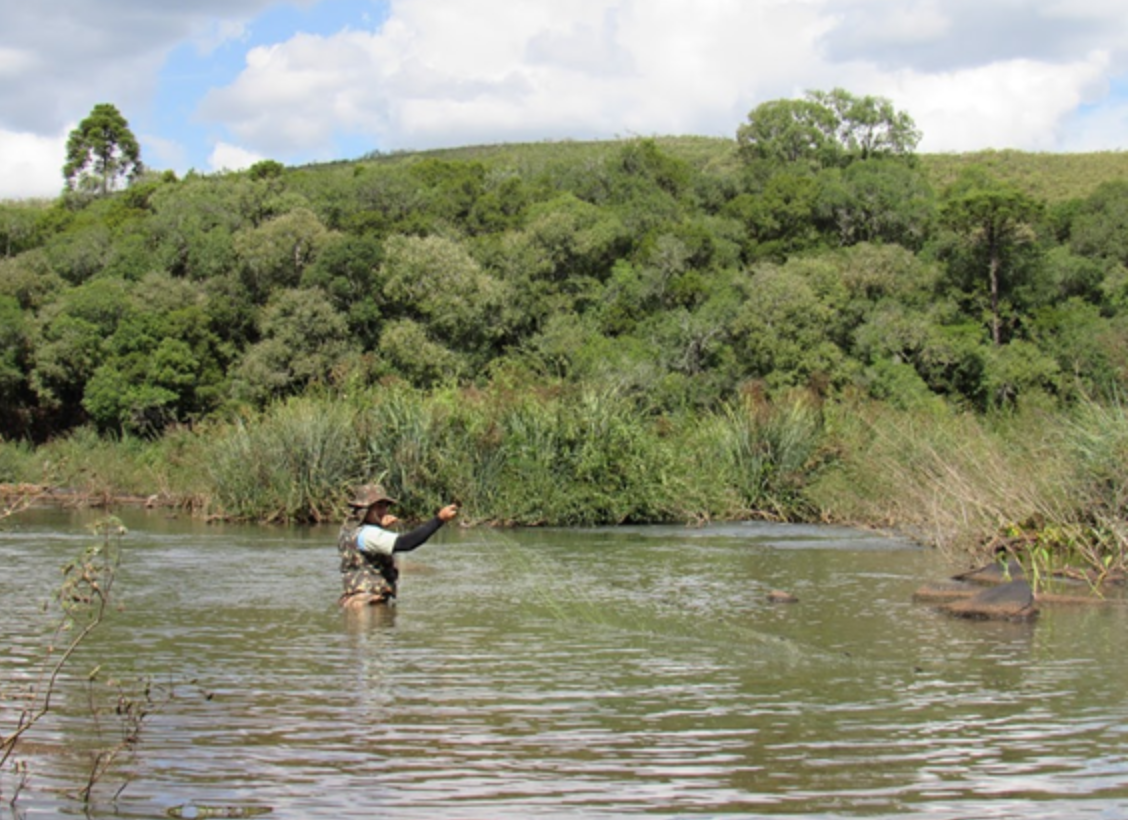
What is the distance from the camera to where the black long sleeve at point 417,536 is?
1435 centimetres

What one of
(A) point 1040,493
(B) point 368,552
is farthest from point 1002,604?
(B) point 368,552

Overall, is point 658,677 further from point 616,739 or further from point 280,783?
point 280,783

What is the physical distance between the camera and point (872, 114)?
224ft

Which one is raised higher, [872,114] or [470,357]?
[872,114]

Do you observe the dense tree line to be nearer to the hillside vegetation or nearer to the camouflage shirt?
the hillside vegetation

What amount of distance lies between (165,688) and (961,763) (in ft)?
19.2

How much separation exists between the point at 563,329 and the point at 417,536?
36.8m

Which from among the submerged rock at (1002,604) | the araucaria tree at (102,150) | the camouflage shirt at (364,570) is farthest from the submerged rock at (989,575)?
the araucaria tree at (102,150)

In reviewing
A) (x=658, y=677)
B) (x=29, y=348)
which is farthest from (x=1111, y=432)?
(x=29, y=348)

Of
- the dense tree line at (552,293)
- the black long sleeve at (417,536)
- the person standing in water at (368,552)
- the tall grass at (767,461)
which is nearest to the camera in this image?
the black long sleeve at (417,536)

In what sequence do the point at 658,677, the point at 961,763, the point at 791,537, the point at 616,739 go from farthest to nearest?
the point at 791,537
the point at 658,677
the point at 616,739
the point at 961,763

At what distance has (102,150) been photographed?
73562 millimetres

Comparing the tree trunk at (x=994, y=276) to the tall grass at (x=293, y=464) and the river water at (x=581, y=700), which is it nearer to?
the tall grass at (x=293, y=464)

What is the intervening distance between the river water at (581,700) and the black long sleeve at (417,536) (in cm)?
81
